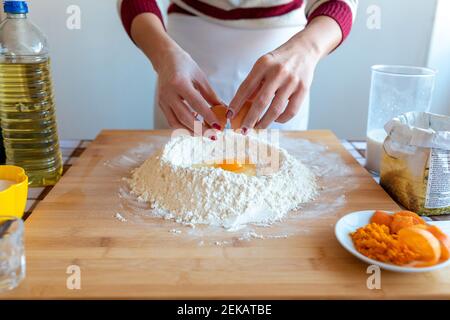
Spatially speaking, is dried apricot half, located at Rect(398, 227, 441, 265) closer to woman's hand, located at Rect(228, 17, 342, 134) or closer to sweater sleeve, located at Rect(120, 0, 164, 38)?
woman's hand, located at Rect(228, 17, 342, 134)

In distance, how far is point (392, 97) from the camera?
3.90 ft

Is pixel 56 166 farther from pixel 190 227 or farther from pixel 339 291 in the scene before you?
pixel 339 291

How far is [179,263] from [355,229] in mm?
300

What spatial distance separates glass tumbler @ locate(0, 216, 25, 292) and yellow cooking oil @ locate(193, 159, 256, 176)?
43 cm

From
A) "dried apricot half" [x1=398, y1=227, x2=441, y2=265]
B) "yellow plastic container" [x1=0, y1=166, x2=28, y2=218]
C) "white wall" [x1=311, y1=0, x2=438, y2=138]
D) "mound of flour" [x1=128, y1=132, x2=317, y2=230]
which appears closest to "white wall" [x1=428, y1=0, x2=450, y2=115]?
"white wall" [x1=311, y1=0, x2=438, y2=138]

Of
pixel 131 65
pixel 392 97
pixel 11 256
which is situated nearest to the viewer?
pixel 11 256

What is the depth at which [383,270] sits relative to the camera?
2.20 feet

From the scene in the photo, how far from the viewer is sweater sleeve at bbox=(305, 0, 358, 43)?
107 centimetres

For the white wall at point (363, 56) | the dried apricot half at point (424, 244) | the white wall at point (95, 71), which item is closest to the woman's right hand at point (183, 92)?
the dried apricot half at point (424, 244)

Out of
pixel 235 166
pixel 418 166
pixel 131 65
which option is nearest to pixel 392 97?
pixel 418 166

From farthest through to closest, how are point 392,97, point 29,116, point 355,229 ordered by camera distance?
point 392,97 → point 29,116 → point 355,229

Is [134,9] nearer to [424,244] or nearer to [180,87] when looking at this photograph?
[180,87]

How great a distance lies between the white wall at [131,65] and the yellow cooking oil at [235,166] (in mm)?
1140

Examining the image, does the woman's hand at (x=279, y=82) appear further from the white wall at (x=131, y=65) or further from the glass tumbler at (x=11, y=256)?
the white wall at (x=131, y=65)
